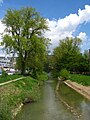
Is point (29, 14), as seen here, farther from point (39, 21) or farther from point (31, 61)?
point (31, 61)

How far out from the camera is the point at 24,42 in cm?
5769

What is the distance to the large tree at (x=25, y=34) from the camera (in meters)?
58.4

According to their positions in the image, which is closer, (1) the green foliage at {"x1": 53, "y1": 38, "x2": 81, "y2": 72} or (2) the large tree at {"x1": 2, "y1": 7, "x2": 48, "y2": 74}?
(2) the large tree at {"x1": 2, "y1": 7, "x2": 48, "y2": 74}

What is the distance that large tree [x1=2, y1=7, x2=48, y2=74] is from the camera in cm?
5841

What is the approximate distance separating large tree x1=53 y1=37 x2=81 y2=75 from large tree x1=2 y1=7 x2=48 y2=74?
35.7m

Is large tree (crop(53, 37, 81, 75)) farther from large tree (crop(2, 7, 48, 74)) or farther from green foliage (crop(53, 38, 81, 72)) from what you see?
large tree (crop(2, 7, 48, 74))

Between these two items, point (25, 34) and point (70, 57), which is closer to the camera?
point (25, 34)

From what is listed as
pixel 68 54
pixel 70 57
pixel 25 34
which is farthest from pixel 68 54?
pixel 25 34

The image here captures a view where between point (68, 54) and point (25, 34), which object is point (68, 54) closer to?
point (68, 54)

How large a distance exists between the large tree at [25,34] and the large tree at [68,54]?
1406 inches

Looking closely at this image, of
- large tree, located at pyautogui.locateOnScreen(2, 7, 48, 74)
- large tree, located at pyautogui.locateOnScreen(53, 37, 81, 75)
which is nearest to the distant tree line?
large tree, located at pyautogui.locateOnScreen(53, 37, 81, 75)

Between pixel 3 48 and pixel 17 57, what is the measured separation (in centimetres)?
413

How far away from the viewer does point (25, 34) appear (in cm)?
5997

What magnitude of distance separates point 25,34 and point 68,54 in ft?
128
